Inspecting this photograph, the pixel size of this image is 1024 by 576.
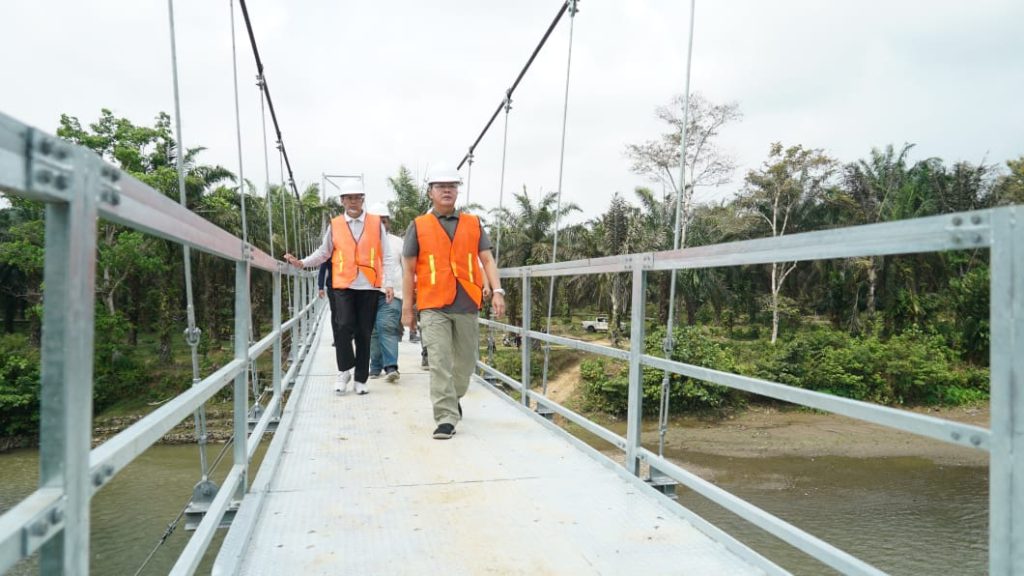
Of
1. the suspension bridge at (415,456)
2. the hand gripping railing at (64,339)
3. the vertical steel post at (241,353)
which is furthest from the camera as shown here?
the vertical steel post at (241,353)

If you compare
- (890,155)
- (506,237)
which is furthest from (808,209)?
(506,237)

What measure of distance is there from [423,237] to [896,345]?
77.1ft

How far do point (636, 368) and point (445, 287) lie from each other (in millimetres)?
1398

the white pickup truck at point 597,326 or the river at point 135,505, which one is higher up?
the white pickup truck at point 597,326

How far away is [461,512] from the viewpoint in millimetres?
2514

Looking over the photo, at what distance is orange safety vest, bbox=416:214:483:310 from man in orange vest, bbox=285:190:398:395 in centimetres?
101

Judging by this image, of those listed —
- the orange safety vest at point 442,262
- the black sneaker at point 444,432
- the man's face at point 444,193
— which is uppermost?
the man's face at point 444,193

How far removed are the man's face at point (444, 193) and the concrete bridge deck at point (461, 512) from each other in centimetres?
127

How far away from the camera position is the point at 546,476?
2.97 m

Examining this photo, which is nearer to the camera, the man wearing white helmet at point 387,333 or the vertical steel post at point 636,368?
the vertical steel post at point 636,368

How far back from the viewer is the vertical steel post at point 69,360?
97 centimetres

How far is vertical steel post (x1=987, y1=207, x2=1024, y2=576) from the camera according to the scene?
1.22m

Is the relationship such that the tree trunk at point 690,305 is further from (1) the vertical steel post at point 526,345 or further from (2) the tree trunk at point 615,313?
(1) the vertical steel post at point 526,345

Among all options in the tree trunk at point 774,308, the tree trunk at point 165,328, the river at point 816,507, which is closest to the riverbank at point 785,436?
the river at point 816,507
